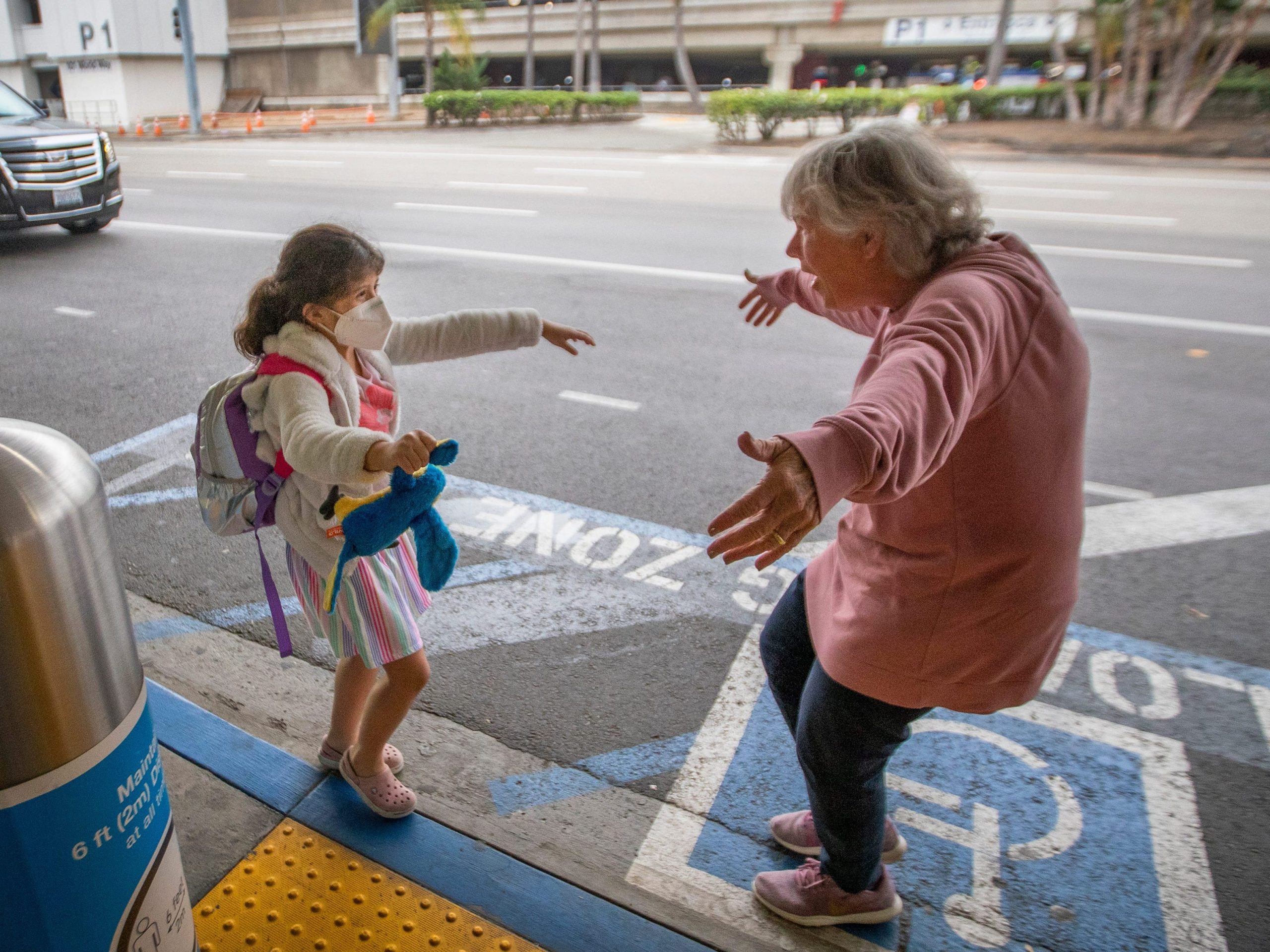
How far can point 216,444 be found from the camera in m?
2.14

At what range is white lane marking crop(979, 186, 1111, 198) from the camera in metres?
14.4

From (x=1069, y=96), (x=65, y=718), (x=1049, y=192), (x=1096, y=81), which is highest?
(x=1096, y=81)

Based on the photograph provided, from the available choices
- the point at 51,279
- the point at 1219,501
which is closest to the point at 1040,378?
the point at 1219,501

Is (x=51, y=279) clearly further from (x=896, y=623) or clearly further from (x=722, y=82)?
(x=722, y=82)

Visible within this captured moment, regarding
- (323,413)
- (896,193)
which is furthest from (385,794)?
(896,193)

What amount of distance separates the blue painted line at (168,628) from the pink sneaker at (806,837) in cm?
223

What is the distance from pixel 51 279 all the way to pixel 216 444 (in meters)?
8.56

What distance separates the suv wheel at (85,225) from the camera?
35.8ft

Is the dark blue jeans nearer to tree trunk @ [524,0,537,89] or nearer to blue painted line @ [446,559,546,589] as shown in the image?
blue painted line @ [446,559,546,589]

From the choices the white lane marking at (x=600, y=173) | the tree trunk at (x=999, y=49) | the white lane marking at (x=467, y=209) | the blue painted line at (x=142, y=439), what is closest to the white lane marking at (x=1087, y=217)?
the white lane marking at (x=467, y=209)

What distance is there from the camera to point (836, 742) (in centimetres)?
198

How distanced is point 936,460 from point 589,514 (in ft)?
9.73

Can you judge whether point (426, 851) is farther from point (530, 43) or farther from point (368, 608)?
point (530, 43)

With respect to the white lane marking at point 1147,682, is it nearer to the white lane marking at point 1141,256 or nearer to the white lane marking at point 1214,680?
the white lane marking at point 1214,680
